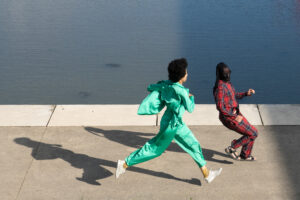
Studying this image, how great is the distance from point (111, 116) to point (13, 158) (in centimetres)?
170

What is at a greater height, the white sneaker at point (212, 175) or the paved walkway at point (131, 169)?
the white sneaker at point (212, 175)

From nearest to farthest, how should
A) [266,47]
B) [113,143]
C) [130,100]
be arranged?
[113,143], [130,100], [266,47]

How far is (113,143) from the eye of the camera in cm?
714

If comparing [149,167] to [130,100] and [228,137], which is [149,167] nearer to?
[228,137]

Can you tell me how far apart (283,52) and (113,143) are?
5896 mm

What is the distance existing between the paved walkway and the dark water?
8.47 ft

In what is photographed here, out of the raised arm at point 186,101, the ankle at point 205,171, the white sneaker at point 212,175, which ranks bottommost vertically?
the white sneaker at point 212,175

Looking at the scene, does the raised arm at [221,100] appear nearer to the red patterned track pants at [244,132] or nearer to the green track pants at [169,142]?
the red patterned track pants at [244,132]

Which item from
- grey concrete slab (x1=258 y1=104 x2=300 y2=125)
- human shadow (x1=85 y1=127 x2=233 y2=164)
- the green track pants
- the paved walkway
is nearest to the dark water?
grey concrete slab (x1=258 y1=104 x2=300 y2=125)

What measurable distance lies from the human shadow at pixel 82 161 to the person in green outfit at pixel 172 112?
42 centimetres

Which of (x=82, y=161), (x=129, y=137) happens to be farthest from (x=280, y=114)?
(x=82, y=161)

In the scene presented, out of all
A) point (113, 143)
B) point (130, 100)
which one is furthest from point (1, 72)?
point (113, 143)

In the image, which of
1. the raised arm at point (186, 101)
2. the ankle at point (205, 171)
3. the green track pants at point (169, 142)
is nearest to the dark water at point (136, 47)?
the green track pants at point (169, 142)

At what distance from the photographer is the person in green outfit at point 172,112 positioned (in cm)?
551
